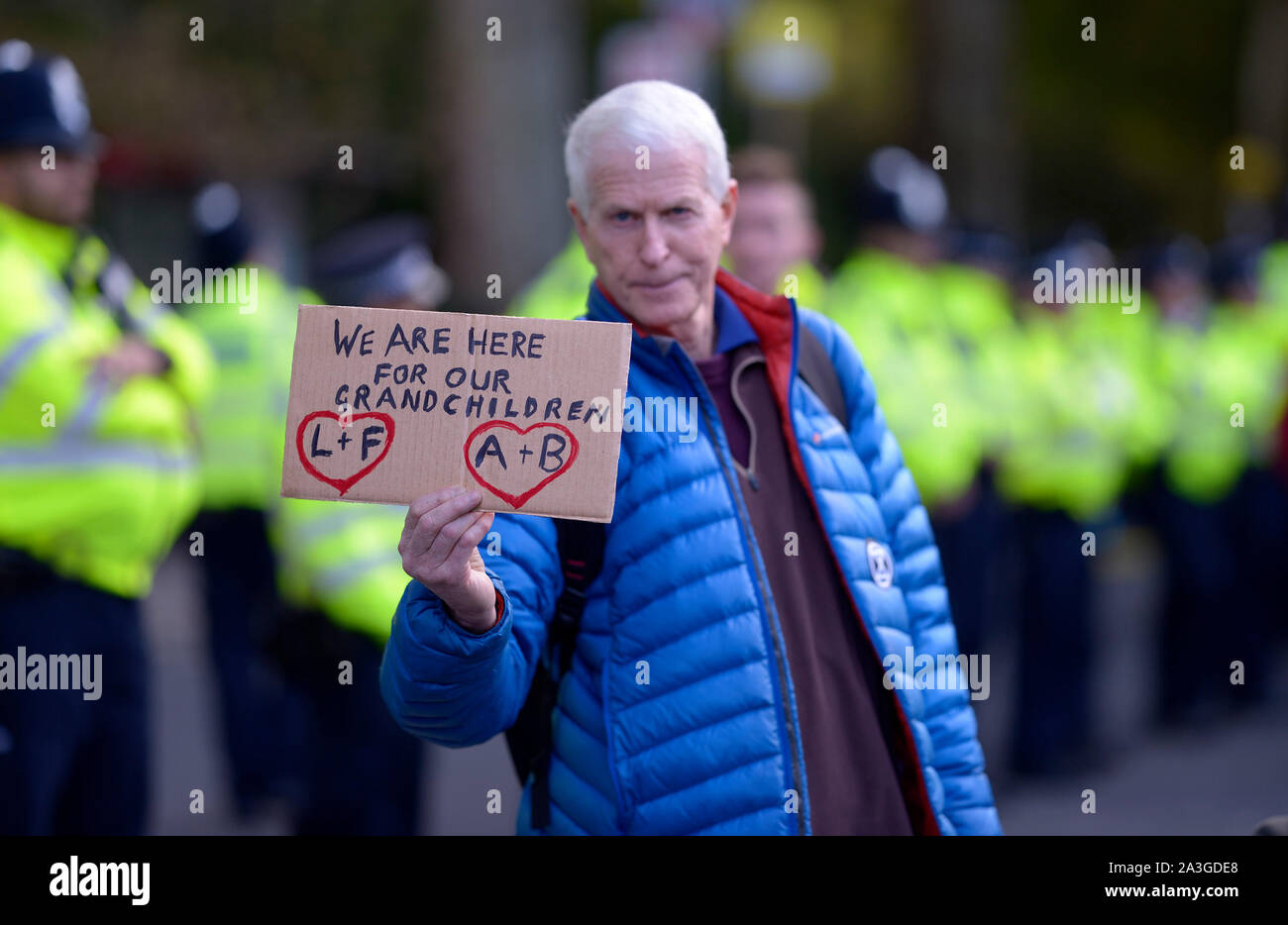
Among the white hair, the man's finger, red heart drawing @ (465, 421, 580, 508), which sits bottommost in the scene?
the man's finger

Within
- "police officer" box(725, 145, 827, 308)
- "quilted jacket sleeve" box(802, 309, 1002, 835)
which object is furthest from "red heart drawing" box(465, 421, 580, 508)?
"police officer" box(725, 145, 827, 308)

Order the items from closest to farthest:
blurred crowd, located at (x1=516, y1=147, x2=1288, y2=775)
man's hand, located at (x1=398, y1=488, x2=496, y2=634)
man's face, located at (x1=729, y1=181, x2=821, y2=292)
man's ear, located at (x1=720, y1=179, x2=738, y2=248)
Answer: man's hand, located at (x1=398, y1=488, x2=496, y2=634) < man's ear, located at (x1=720, y1=179, x2=738, y2=248) < man's face, located at (x1=729, y1=181, x2=821, y2=292) < blurred crowd, located at (x1=516, y1=147, x2=1288, y2=775)

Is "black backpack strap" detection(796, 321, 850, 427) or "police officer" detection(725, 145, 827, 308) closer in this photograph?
"black backpack strap" detection(796, 321, 850, 427)

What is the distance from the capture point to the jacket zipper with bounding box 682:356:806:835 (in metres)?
2.51

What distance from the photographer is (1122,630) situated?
11.4 m

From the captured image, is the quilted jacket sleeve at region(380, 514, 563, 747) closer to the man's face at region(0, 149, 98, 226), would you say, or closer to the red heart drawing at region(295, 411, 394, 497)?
the red heart drawing at region(295, 411, 394, 497)

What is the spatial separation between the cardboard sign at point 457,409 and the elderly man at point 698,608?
0.54 ft

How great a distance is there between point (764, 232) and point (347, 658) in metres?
1.91

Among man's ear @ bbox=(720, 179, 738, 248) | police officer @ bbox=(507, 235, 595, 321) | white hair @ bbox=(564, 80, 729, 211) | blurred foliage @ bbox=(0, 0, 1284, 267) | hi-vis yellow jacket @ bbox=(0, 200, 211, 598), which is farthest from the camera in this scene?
blurred foliage @ bbox=(0, 0, 1284, 267)

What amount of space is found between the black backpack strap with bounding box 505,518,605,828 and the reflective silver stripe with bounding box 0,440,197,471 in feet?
6.55

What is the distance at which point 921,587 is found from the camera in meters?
2.85

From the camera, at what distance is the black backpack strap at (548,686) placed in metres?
2.56
